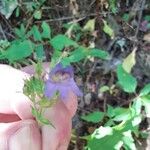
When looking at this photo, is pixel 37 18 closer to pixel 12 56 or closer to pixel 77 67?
pixel 77 67

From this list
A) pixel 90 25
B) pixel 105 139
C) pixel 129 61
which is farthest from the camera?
pixel 90 25

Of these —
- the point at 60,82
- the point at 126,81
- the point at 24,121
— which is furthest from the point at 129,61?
the point at 24,121

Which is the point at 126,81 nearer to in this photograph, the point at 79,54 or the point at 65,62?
the point at 79,54

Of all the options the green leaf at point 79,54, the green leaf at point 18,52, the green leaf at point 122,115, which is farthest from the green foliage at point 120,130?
the green leaf at point 18,52

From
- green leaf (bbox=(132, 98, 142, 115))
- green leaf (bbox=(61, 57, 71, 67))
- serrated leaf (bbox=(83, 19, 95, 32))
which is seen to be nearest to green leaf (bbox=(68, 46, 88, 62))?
green leaf (bbox=(61, 57, 71, 67))

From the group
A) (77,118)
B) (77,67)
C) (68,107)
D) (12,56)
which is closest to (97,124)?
(77,118)

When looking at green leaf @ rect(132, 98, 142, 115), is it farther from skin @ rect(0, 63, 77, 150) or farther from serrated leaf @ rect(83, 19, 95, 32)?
serrated leaf @ rect(83, 19, 95, 32)
